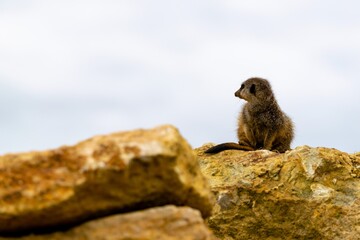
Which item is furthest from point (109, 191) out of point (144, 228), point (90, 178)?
point (144, 228)

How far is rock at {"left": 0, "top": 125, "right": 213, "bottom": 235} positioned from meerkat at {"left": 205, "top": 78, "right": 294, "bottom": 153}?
757 cm

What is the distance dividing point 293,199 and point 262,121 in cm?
384

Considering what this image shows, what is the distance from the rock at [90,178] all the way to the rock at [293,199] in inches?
155

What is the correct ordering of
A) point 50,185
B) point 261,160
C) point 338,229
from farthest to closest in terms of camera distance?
point 261,160, point 338,229, point 50,185

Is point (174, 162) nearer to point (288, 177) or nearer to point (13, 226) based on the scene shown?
point (13, 226)

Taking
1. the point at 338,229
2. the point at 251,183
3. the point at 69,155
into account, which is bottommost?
the point at 338,229

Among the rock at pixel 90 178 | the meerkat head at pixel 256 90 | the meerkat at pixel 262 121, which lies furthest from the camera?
the meerkat head at pixel 256 90

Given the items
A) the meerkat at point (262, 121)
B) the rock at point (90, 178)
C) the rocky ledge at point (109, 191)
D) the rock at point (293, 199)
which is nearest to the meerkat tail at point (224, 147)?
the rock at point (293, 199)

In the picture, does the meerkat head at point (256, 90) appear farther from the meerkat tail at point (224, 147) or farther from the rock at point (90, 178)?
the rock at point (90, 178)

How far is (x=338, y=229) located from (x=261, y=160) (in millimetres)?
1401

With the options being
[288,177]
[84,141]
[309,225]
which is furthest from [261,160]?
[84,141]

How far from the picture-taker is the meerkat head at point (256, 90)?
11977mm

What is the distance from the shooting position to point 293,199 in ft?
26.5

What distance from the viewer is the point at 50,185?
4.02 metres
